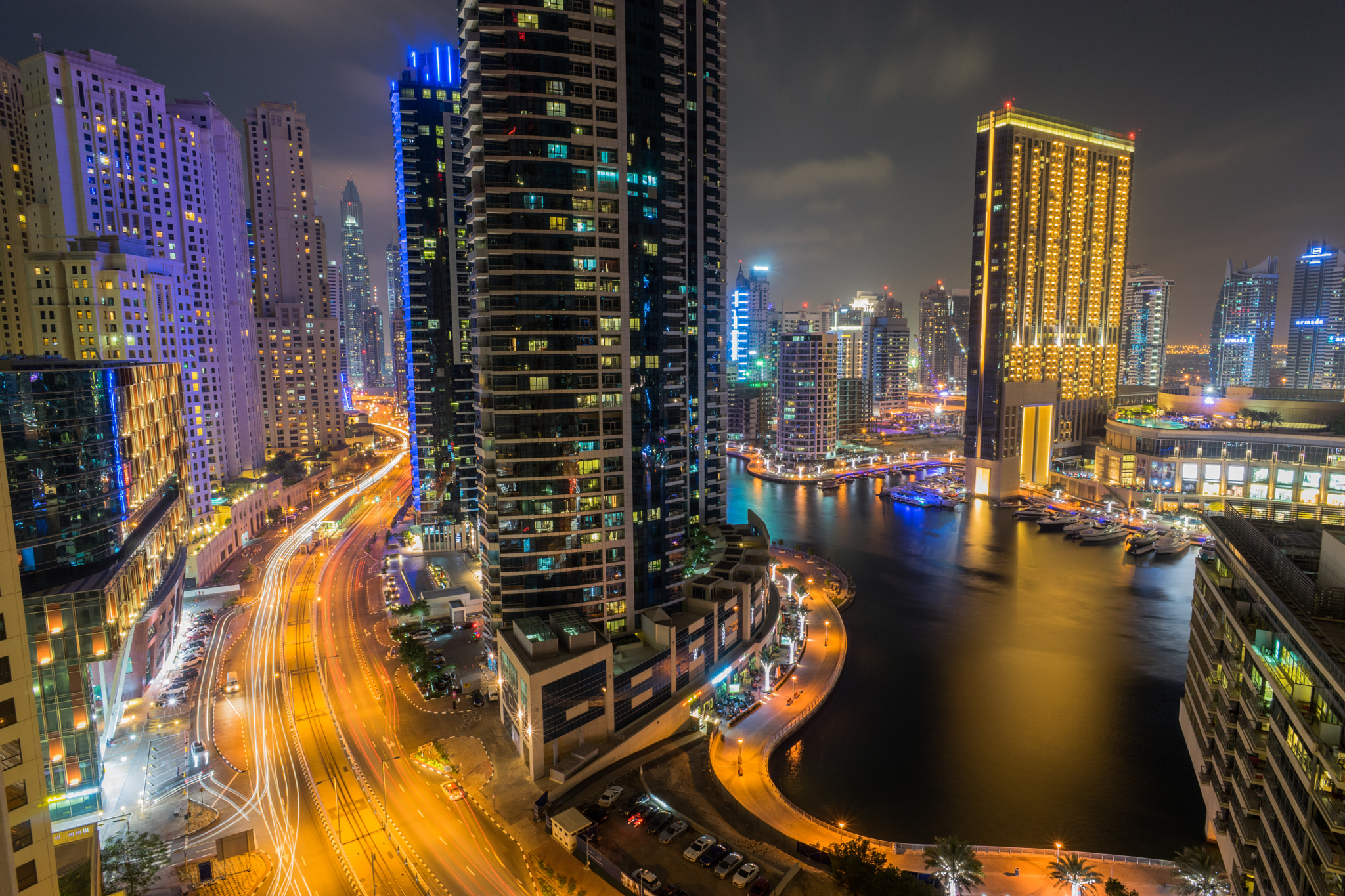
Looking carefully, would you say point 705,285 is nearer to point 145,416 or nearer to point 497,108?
point 497,108

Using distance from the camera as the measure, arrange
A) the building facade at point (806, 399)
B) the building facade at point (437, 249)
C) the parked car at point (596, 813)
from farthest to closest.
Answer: the building facade at point (806, 399) → the building facade at point (437, 249) → the parked car at point (596, 813)

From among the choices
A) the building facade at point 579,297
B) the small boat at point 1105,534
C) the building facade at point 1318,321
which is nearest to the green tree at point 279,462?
the building facade at point 579,297

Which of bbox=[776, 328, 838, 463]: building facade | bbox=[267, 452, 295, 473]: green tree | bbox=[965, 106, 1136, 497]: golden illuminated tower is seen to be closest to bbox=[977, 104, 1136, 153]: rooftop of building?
bbox=[965, 106, 1136, 497]: golden illuminated tower

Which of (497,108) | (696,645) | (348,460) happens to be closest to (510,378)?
(497,108)

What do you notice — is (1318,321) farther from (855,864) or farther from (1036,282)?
(855,864)

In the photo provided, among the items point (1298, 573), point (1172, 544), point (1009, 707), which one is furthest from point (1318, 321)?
point (1298, 573)

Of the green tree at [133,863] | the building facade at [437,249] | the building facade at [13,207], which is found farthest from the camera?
the building facade at [437,249]

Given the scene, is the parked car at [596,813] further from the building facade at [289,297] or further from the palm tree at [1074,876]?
the building facade at [289,297]
